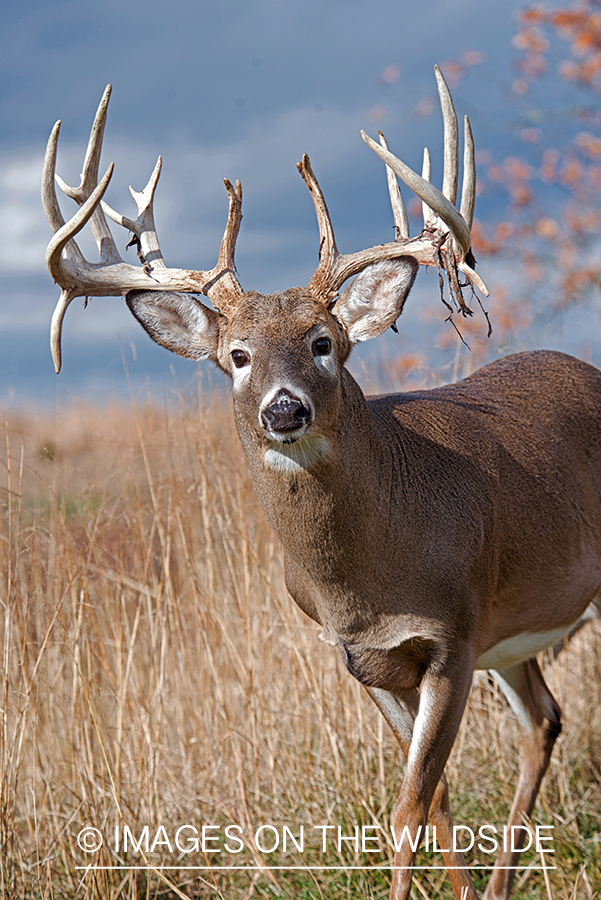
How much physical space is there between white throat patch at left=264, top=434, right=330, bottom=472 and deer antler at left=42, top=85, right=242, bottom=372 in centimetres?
66

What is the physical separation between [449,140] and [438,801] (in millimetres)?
2412

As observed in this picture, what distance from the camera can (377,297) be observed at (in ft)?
11.6

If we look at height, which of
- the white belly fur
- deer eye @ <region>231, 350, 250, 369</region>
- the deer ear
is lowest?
the white belly fur

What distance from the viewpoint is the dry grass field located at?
4.05 m

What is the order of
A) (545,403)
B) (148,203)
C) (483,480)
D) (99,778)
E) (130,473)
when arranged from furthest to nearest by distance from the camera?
(130,473), (99,778), (545,403), (148,203), (483,480)

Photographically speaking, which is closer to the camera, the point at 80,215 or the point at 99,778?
the point at 80,215

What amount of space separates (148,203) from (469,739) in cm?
325

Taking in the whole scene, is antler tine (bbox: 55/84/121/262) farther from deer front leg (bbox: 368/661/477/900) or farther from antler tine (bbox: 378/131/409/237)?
deer front leg (bbox: 368/661/477/900)

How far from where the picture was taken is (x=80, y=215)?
3.39 meters

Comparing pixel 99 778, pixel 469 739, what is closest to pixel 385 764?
pixel 469 739

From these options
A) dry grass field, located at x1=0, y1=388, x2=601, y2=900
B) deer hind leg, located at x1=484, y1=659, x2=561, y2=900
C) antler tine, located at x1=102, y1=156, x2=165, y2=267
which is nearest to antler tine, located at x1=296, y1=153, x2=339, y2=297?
antler tine, located at x1=102, y1=156, x2=165, y2=267

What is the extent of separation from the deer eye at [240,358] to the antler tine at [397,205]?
91cm

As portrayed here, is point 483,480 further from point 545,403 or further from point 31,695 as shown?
point 31,695

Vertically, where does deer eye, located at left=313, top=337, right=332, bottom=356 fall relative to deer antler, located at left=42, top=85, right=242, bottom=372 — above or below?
below
